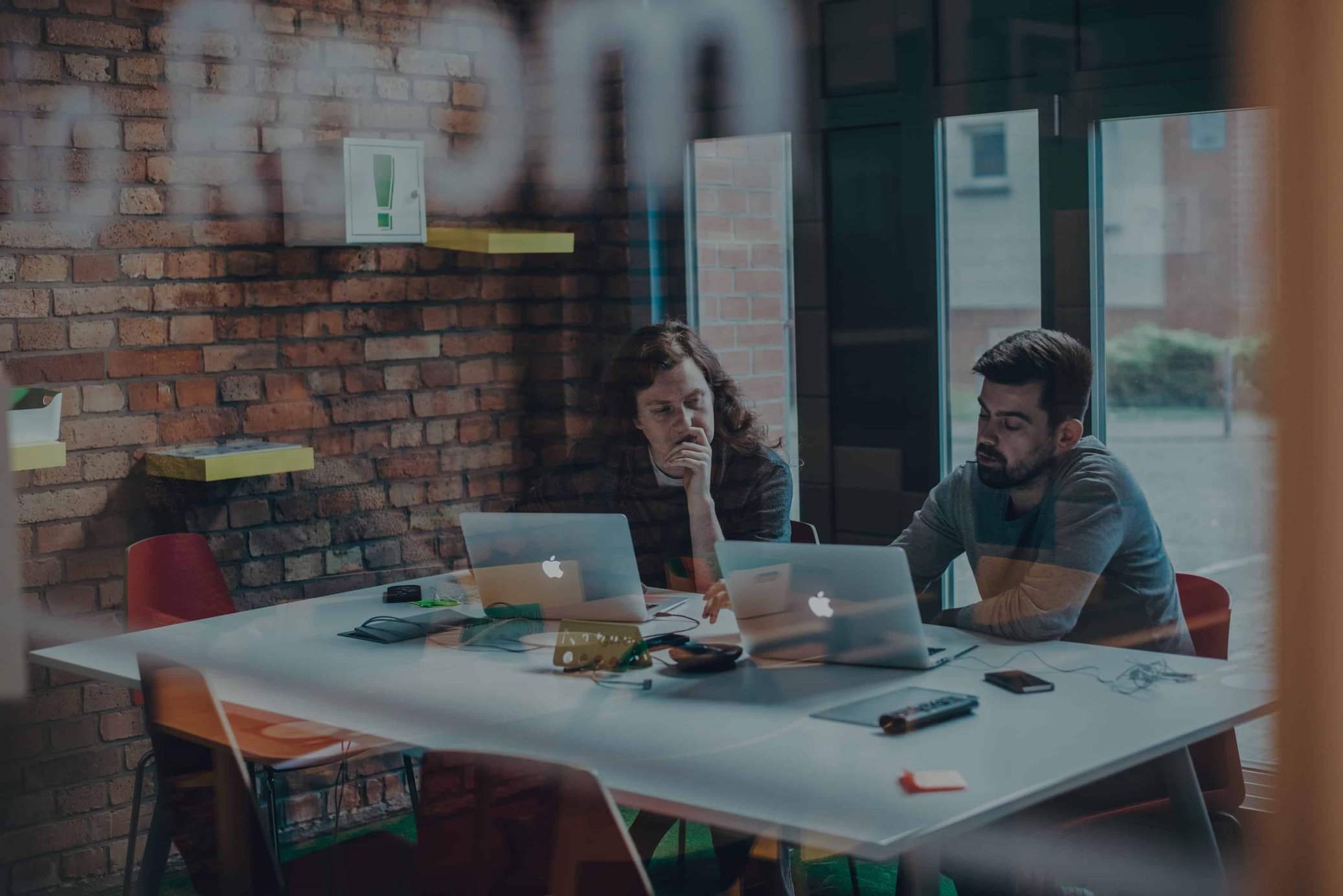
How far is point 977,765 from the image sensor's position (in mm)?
1714

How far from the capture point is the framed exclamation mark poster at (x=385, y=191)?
292 centimetres

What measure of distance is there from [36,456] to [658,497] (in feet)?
4.48

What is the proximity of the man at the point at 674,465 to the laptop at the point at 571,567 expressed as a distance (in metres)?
0.18

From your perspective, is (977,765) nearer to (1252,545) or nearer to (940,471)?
(1252,545)

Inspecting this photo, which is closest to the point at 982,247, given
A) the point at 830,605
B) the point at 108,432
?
the point at 830,605

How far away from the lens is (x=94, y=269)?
2355mm

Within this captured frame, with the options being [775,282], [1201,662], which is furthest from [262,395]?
[1201,662]

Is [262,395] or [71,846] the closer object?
[71,846]

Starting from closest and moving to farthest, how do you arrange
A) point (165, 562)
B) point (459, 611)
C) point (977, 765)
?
point (977, 765) < point (165, 562) < point (459, 611)

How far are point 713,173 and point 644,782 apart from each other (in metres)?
1.83

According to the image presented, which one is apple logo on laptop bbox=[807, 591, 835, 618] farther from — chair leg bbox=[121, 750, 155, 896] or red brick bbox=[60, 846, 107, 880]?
red brick bbox=[60, 846, 107, 880]

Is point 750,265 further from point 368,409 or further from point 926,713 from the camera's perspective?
point 926,713

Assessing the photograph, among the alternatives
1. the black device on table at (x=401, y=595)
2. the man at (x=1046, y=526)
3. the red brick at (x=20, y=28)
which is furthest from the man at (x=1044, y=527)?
the red brick at (x=20, y=28)

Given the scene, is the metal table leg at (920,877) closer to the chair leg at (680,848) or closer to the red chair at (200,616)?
the chair leg at (680,848)
